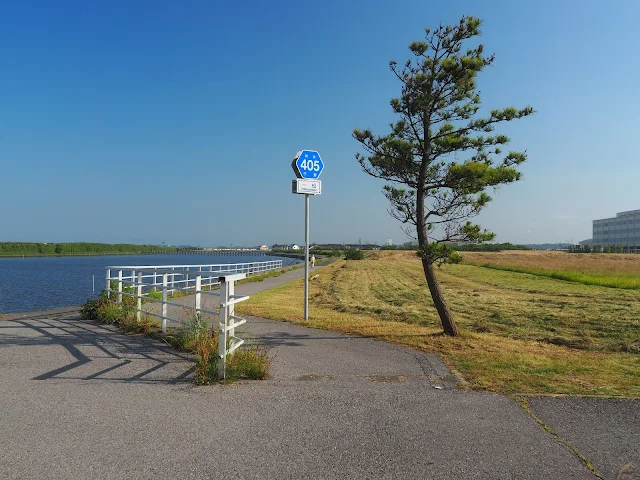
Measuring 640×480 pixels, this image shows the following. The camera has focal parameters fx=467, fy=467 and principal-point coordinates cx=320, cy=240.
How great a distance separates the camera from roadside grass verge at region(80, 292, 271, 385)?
5953mm

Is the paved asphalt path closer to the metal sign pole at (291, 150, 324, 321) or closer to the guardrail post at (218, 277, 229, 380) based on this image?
the guardrail post at (218, 277, 229, 380)

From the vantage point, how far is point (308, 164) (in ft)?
37.0

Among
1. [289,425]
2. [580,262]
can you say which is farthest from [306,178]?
[580,262]

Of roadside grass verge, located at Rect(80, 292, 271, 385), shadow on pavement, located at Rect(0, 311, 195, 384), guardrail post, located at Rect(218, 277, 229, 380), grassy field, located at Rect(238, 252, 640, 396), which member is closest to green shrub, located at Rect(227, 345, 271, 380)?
roadside grass verge, located at Rect(80, 292, 271, 385)

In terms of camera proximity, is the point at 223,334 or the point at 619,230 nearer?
the point at 223,334

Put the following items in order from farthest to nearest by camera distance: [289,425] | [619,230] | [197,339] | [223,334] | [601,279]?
[619,230]
[601,279]
[197,339]
[223,334]
[289,425]

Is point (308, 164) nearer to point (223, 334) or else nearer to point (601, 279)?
point (223, 334)

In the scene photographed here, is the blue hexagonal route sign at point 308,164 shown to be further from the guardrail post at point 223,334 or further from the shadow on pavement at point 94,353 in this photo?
the guardrail post at point 223,334

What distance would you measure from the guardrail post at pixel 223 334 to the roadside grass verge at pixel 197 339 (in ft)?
0.32

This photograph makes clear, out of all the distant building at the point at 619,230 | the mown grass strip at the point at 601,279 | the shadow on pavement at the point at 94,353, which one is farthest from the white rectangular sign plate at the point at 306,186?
the distant building at the point at 619,230

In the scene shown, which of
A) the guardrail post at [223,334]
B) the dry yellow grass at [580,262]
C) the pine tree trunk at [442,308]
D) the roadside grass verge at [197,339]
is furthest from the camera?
the dry yellow grass at [580,262]

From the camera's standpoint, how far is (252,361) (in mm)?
6141

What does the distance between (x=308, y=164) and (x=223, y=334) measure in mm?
6361

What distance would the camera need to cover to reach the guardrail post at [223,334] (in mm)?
5742
